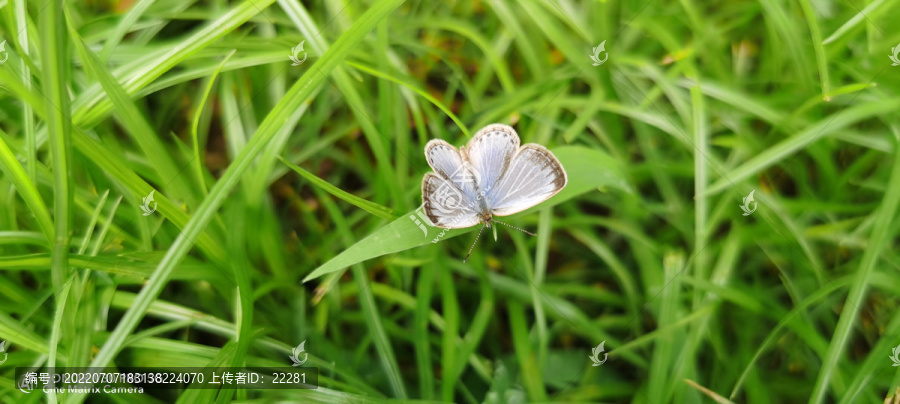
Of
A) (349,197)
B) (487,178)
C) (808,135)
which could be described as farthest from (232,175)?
(808,135)

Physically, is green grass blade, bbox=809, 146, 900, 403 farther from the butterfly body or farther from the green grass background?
the butterfly body

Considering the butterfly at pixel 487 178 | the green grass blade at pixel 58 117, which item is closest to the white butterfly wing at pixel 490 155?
the butterfly at pixel 487 178

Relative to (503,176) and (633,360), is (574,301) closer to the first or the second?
(633,360)

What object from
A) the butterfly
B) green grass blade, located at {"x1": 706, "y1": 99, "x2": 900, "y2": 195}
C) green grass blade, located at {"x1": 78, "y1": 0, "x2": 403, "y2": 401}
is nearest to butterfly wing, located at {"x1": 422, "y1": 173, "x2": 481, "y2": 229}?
the butterfly

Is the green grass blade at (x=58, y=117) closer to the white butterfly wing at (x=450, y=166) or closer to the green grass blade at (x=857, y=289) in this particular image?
the white butterfly wing at (x=450, y=166)

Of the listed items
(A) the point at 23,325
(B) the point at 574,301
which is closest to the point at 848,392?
(B) the point at 574,301

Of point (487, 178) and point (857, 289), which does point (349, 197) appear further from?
point (857, 289)
